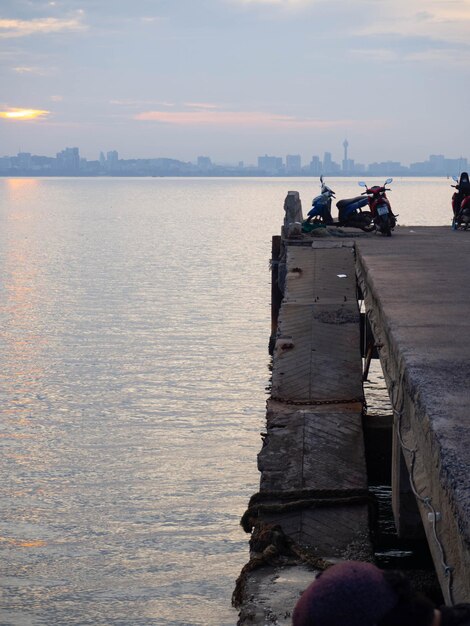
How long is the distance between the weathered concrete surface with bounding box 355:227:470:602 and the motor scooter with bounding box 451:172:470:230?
30.0 ft

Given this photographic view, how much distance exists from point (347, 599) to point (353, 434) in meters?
6.24

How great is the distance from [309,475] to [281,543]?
1.14m

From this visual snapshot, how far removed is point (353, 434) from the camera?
26.8 feet

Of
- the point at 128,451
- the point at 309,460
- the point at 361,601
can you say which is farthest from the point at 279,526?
the point at 128,451

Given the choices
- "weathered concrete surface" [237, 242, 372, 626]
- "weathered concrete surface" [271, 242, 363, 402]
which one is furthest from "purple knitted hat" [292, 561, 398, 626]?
"weathered concrete surface" [271, 242, 363, 402]

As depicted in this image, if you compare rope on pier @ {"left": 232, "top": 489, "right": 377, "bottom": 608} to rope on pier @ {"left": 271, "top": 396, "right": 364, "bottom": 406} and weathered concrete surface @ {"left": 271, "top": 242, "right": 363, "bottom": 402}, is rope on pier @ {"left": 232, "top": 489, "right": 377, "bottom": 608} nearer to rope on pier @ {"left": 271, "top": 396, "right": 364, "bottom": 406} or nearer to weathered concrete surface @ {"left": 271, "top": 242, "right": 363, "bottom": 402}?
rope on pier @ {"left": 271, "top": 396, "right": 364, "bottom": 406}

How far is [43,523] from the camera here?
11.5m

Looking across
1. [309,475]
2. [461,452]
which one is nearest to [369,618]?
[461,452]

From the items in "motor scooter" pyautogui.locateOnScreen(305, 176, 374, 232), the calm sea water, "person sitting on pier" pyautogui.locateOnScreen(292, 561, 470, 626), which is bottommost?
the calm sea water

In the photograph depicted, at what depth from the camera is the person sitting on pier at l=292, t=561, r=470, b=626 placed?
199 centimetres

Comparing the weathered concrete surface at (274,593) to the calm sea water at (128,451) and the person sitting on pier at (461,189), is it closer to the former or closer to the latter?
the calm sea water at (128,451)

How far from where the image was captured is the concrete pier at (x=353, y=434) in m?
4.33

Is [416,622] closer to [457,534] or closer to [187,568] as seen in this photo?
[457,534]

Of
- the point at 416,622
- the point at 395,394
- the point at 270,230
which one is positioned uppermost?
the point at 416,622
